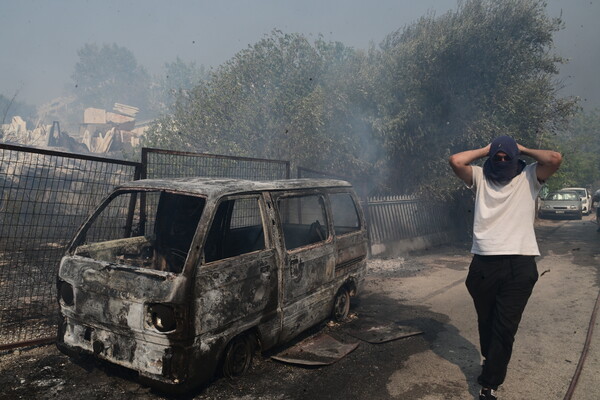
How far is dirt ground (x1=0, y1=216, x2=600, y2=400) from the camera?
3.67 metres

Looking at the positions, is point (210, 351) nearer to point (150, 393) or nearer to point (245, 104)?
point (150, 393)

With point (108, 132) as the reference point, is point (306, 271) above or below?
below

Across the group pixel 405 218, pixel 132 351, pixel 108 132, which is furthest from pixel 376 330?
pixel 108 132

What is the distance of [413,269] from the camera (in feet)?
31.7

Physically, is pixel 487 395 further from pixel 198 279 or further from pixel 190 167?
pixel 190 167

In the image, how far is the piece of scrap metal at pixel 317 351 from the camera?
4.30 m

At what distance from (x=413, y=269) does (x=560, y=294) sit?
3.06m

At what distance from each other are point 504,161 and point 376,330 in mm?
2938

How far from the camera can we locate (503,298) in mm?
3412

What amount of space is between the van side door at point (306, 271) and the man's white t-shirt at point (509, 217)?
1.83 meters

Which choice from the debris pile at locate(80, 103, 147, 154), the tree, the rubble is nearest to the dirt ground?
the rubble

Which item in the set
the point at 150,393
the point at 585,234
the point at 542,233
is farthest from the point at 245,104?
the point at 150,393

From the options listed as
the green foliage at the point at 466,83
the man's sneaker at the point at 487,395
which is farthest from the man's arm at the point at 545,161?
the green foliage at the point at 466,83

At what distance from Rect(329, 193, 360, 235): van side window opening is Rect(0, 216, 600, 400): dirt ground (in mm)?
1283
